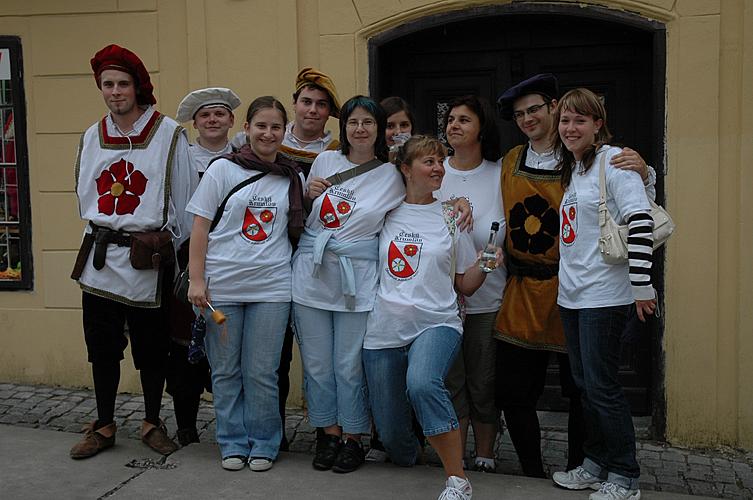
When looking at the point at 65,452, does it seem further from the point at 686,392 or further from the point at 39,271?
the point at 686,392

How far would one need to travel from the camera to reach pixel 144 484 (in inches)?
152

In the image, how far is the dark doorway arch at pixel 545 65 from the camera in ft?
17.1

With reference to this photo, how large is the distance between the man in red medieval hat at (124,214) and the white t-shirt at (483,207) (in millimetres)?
1344

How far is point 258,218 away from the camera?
390cm

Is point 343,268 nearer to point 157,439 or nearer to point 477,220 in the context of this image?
point 477,220

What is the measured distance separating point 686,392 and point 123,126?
142 inches

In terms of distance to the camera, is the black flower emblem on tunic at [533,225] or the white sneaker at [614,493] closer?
the white sneaker at [614,493]

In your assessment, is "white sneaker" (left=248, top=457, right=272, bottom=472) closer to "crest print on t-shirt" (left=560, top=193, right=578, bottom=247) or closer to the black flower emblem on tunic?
the black flower emblem on tunic

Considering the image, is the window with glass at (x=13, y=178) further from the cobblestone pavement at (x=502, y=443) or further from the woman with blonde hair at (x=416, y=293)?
the woman with blonde hair at (x=416, y=293)

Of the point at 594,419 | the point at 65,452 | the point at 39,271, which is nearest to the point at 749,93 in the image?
the point at 594,419

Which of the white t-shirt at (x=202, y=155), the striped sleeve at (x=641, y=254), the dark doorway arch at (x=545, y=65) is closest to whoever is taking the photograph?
the striped sleeve at (x=641, y=254)

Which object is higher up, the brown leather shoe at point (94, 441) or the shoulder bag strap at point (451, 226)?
the shoulder bag strap at point (451, 226)

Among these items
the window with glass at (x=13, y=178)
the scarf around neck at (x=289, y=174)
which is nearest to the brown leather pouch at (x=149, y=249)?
the scarf around neck at (x=289, y=174)

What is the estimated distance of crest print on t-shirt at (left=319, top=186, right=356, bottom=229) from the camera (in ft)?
12.6
